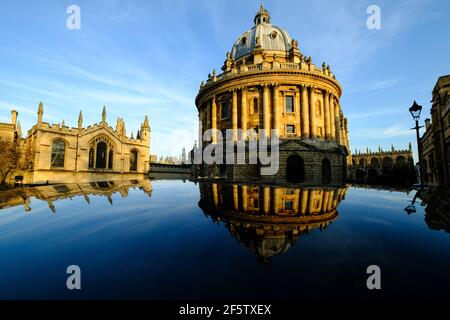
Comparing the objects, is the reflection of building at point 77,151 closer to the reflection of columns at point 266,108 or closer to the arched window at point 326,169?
the reflection of columns at point 266,108

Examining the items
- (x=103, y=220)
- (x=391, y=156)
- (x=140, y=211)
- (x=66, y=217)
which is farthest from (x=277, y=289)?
(x=391, y=156)

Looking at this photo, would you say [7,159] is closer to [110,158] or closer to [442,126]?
[110,158]

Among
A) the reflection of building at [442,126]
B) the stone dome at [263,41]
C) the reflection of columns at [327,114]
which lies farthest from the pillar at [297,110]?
the stone dome at [263,41]

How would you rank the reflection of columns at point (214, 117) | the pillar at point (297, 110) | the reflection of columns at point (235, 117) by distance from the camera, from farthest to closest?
the reflection of columns at point (214, 117)
the reflection of columns at point (235, 117)
the pillar at point (297, 110)

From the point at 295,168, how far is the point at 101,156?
34.3 metres

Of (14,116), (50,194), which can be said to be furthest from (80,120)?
(50,194)

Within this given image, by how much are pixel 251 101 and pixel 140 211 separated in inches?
988

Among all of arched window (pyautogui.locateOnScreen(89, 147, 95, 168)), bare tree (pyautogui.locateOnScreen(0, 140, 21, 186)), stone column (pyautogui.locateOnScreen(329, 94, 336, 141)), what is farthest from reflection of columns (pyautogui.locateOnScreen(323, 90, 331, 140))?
bare tree (pyautogui.locateOnScreen(0, 140, 21, 186))

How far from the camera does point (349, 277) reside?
1.50 m

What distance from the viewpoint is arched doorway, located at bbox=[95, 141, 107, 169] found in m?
37.1

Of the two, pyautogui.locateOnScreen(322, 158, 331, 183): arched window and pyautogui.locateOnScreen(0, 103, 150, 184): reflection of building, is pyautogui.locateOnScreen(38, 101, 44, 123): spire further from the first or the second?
pyautogui.locateOnScreen(322, 158, 331, 183): arched window

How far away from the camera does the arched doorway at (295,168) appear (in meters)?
24.2

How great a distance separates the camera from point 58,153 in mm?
32875
